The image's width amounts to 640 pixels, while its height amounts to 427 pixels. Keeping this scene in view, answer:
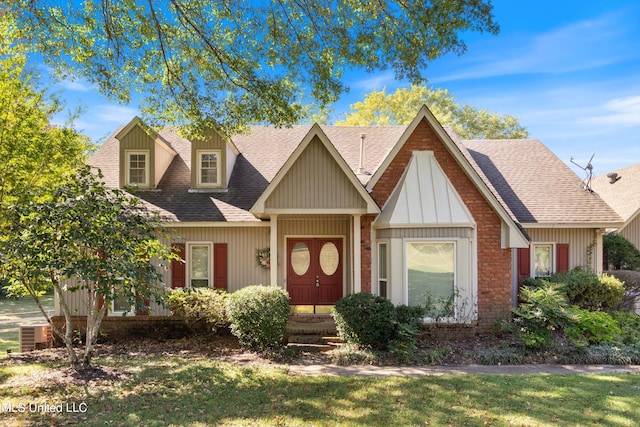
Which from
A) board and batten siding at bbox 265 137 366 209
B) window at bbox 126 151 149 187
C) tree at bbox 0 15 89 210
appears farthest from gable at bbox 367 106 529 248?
tree at bbox 0 15 89 210

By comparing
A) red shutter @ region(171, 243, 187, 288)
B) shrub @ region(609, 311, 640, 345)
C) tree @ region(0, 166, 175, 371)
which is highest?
tree @ region(0, 166, 175, 371)

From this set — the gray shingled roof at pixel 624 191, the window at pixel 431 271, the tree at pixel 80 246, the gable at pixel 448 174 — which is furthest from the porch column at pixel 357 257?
the gray shingled roof at pixel 624 191

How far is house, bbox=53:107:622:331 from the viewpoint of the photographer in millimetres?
11102

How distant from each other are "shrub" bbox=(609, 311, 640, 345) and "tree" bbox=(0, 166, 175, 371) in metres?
10.7

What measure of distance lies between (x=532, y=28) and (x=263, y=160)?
30.0ft

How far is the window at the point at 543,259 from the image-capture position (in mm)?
14289

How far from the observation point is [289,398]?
7.03m

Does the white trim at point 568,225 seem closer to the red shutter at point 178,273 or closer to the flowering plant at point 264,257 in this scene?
the flowering plant at point 264,257

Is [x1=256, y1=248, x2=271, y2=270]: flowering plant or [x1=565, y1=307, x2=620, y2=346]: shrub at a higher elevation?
[x1=256, y1=248, x2=271, y2=270]: flowering plant

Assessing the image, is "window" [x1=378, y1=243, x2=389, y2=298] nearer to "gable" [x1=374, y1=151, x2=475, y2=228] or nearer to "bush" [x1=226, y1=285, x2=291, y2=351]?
"gable" [x1=374, y1=151, x2=475, y2=228]

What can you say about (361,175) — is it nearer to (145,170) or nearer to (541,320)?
(541,320)

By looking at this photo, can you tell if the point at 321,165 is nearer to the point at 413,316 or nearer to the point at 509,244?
the point at 413,316

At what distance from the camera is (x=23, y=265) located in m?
7.30

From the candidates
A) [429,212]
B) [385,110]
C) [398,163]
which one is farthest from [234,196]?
[385,110]
